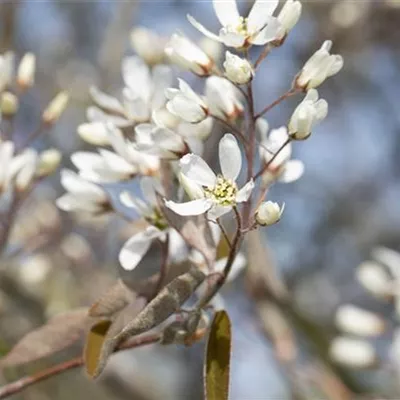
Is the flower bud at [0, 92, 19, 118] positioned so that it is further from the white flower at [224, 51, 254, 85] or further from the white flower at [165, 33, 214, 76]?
the white flower at [224, 51, 254, 85]

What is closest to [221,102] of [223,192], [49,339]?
[223,192]

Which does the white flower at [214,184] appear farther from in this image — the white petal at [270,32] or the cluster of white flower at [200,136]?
the white petal at [270,32]

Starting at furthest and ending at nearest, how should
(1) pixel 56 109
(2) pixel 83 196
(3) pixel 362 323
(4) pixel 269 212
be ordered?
(3) pixel 362 323 → (1) pixel 56 109 → (2) pixel 83 196 → (4) pixel 269 212

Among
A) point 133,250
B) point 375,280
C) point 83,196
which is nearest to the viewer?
point 133,250

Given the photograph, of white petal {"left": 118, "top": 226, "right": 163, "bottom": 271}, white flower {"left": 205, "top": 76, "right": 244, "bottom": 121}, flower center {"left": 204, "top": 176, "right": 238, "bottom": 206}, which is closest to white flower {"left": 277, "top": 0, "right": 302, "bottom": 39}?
white flower {"left": 205, "top": 76, "right": 244, "bottom": 121}

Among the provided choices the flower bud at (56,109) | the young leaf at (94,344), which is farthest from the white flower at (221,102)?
the flower bud at (56,109)

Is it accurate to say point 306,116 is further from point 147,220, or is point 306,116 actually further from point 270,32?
point 147,220

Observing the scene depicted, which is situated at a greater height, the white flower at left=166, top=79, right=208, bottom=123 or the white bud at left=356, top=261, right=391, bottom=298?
the white flower at left=166, top=79, right=208, bottom=123
